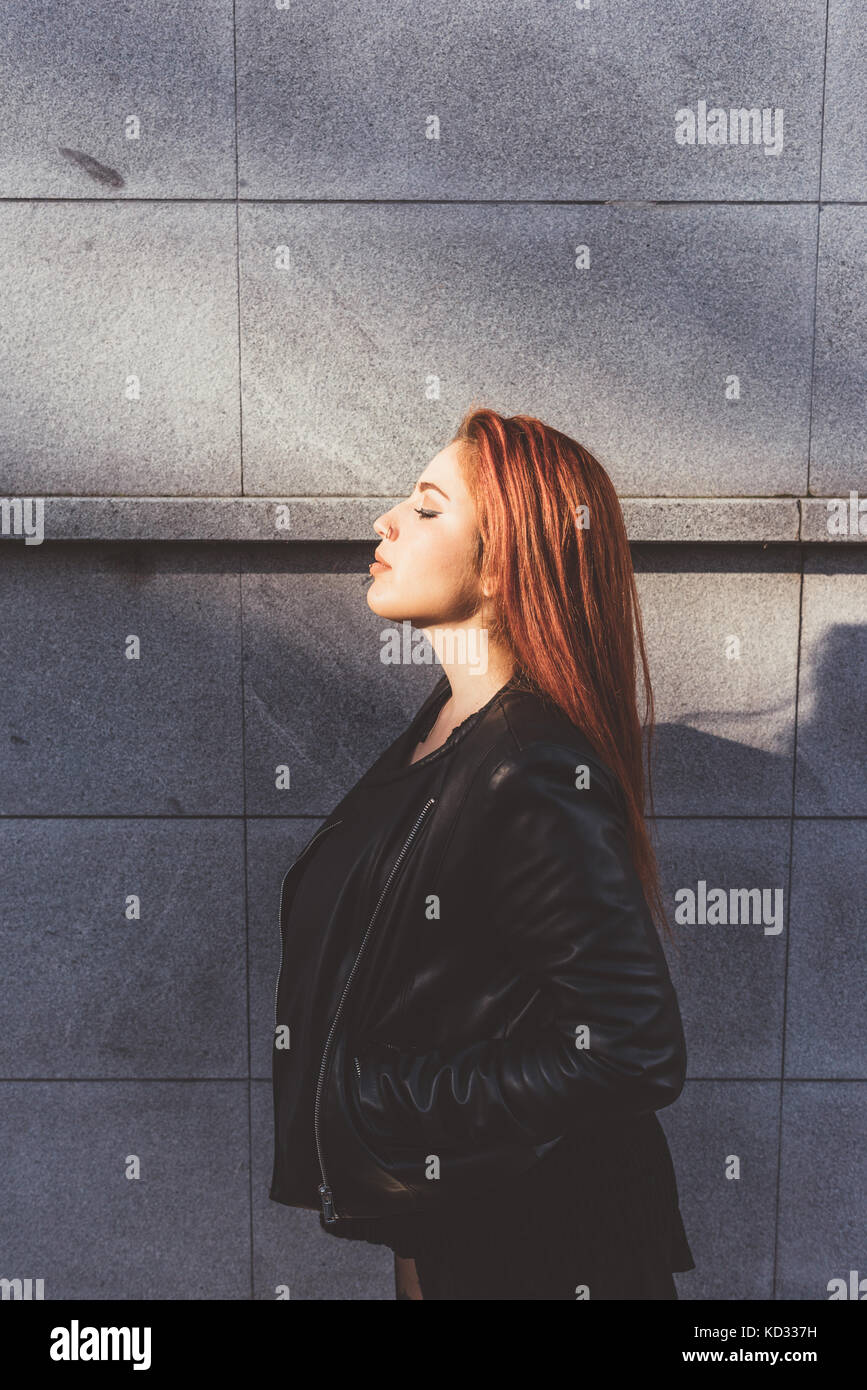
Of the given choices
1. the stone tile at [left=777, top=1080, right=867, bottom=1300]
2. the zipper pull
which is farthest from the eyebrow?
the stone tile at [left=777, top=1080, right=867, bottom=1300]

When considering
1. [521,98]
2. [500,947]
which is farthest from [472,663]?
[521,98]

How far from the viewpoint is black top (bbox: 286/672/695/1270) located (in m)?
2.04

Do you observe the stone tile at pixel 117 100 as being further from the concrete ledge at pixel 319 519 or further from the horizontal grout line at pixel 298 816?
the horizontal grout line at pixel 298 816

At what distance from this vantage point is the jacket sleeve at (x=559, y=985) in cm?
175

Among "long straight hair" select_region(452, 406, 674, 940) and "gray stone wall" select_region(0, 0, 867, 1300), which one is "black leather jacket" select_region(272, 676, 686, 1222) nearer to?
"long straight hair" select_region(452, 406, 674, 940)

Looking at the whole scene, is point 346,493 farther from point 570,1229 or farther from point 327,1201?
point 570,1229

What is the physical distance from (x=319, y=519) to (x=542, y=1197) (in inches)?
83.0

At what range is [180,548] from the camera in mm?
3207

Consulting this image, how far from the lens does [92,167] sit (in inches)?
123

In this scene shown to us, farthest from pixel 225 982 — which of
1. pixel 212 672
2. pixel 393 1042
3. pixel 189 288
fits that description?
pixel 189 288

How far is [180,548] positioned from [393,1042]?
1920mm

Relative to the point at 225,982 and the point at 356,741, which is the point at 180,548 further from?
the point at 225,982

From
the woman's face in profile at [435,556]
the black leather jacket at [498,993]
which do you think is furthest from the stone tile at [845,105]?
the black leather jacket at [498,993]
